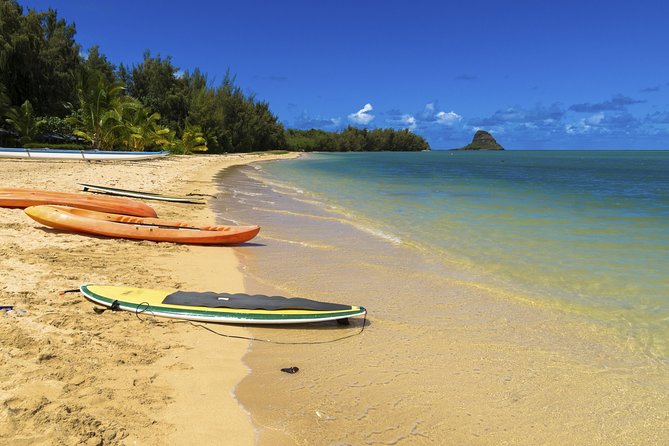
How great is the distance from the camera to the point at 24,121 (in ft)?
95.2

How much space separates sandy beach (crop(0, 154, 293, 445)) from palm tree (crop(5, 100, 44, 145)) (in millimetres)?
28725

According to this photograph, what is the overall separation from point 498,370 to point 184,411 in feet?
8.40

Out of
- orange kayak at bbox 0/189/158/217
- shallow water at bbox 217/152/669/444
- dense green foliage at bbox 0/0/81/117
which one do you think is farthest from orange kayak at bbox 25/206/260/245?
dense green foliage at bbox 0/0/81/117

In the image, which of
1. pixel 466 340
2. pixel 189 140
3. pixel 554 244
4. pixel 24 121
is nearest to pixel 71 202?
pixel 466 340

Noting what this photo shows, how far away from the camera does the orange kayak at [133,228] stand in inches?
289

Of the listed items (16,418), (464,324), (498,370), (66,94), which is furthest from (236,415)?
(66,94)

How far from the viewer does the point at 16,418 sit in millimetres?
2504

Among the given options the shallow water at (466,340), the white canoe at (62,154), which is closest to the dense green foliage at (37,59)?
the white canoe at (62,154)

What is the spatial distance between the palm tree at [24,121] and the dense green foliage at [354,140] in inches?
2799

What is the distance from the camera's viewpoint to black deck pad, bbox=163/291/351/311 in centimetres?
432

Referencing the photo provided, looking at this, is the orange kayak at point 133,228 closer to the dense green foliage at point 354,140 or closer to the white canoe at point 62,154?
the white canoe at point 62,154

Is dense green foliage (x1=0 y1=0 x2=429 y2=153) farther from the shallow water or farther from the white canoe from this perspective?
the shallow water

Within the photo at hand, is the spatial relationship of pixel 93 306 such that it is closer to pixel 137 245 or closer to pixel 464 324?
pixel 137 245

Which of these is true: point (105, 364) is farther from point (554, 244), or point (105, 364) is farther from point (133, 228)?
point (554, 244)
